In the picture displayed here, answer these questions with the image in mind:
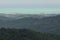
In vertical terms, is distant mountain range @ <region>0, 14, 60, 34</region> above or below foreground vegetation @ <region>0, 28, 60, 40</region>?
above

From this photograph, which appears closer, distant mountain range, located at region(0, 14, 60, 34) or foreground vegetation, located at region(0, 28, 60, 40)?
distant mountain range, located at region(0, 14, 60, 34)

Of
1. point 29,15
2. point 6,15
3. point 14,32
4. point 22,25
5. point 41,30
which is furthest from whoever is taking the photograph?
point 14,32

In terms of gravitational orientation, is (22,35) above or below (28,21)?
below

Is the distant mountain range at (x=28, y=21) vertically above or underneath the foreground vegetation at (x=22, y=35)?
above

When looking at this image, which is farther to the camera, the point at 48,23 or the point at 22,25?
the point at 48,23

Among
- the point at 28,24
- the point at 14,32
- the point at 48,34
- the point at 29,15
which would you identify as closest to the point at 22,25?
the point at 28,24

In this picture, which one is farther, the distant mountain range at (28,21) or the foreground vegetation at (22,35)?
the foreground vegetation at (22,35)

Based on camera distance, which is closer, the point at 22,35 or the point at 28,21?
the point at 28,21

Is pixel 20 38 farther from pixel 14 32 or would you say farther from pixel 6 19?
pixel 6 19
